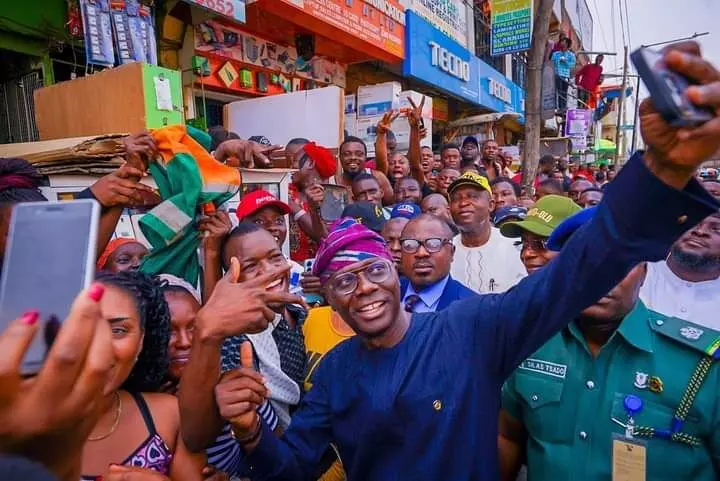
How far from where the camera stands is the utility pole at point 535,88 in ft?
22.9

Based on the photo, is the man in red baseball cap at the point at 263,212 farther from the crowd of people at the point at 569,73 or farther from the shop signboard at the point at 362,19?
the crowd of people at the point at 569,73

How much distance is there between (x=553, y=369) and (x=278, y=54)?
291 inches

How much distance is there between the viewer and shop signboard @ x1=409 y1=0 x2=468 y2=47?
426 inches

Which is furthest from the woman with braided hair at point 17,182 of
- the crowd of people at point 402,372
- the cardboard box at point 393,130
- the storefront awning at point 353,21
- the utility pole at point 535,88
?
the cardboard box at point 393,130

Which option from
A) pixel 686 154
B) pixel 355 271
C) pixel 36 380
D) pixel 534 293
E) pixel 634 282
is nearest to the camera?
pixel 36 380

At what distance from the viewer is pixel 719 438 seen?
137 centimetres

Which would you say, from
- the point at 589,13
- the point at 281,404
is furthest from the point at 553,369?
the point at 589,13

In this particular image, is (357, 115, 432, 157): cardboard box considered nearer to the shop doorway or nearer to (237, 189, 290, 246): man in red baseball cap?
the shop doorway

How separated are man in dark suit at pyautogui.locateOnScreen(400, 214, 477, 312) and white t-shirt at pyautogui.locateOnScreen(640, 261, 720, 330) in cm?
95

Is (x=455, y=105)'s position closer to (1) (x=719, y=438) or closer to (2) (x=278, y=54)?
(2) (x=278, y=54)

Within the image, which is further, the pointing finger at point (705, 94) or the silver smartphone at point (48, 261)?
the silver smartphone at point (48, 261)

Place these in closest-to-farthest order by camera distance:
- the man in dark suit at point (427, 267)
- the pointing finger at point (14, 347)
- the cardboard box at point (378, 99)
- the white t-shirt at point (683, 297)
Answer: the pointing finger at point (14, 347) → the white t-shirt at point (683, 297) → the man in dark suit at point (427, 267) → the cardboard box at point (378, 99)

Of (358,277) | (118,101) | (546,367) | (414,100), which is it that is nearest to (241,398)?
(358,277)

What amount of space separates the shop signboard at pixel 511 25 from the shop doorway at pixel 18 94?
875 centimetres
